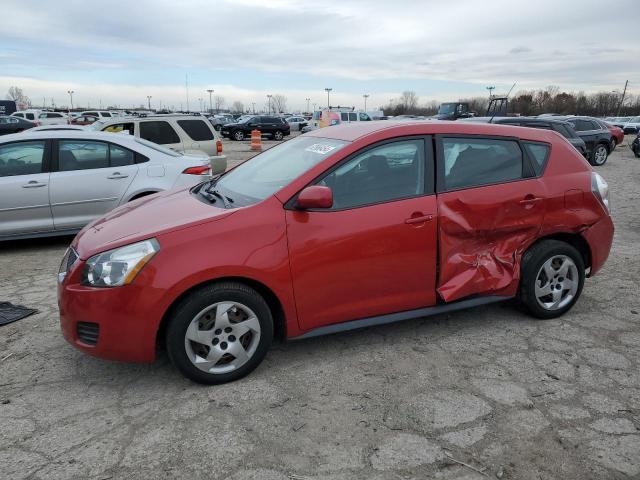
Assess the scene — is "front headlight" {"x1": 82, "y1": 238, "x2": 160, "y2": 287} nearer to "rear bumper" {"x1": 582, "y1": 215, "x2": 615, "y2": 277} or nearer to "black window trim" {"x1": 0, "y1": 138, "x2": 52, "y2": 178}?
"rear bumper" {"x1": 582, "y1": 215, "x2": 615, "y2": 277}

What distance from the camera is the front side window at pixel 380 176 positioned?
3.52m

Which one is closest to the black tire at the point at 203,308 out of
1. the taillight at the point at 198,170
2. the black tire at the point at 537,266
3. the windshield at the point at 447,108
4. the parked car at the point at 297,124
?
the black tire at the point at 537,266

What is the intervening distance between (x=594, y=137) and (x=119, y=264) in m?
18.6

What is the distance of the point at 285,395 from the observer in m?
3.20

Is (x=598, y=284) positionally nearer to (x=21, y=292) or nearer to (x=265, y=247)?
(x=265, y=247)

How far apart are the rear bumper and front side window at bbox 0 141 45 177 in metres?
6.21

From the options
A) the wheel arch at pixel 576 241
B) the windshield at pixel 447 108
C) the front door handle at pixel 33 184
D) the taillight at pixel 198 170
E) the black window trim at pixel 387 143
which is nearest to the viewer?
the black window trim at pixel 387 143

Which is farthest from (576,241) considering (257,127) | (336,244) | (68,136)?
(257,127)

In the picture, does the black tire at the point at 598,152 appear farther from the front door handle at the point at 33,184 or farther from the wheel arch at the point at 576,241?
the front door handle at the point at 33,184

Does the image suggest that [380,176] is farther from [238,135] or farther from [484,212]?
[238,135]

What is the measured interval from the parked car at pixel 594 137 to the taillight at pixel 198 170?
48.2ft

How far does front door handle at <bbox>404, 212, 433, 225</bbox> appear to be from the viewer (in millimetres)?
3586

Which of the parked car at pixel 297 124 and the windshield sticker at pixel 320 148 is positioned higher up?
the parked car at pixel 297 124

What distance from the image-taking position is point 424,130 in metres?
3.81
